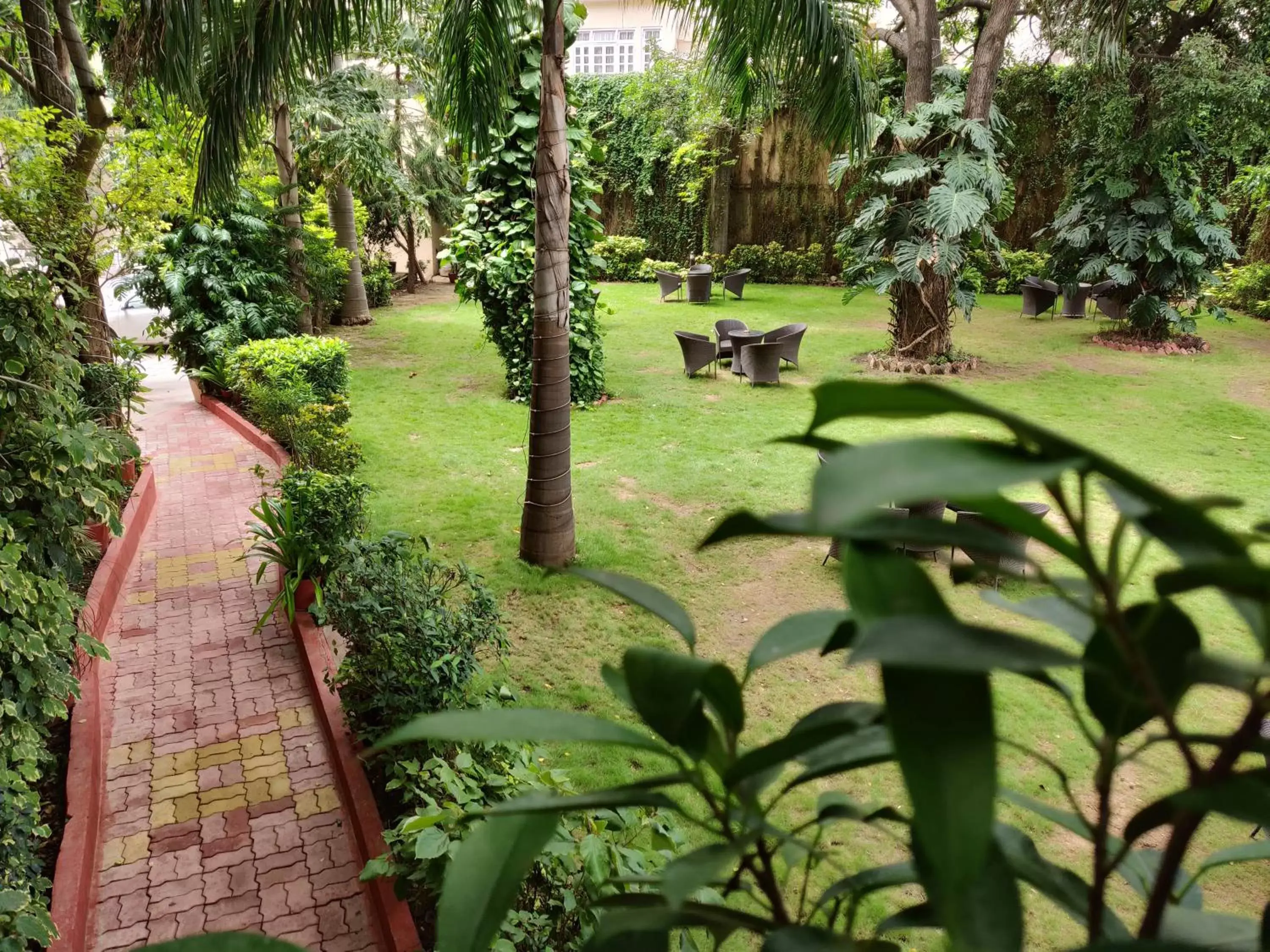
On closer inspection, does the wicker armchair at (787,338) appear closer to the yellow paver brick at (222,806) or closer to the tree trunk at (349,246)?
the tree trunk at (349,246)

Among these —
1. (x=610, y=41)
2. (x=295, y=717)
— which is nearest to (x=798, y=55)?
(x=295, y=717)

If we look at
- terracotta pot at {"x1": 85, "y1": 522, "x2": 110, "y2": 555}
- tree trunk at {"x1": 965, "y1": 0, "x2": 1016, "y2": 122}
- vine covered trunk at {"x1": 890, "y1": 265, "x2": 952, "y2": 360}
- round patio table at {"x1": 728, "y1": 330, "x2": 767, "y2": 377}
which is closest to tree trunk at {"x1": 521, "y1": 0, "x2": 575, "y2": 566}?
terracotta pot at {"x1": 85, "y1": 522, "x2": 110, "y2": 555}

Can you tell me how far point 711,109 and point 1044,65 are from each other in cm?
585

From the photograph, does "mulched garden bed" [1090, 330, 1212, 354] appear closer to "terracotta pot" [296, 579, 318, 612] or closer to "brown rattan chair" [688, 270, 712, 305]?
"brown rattan chair" [688, 270, 712, 305]

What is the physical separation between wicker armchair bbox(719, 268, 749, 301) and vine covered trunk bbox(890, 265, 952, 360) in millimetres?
5549

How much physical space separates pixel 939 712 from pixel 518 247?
28.1 feet

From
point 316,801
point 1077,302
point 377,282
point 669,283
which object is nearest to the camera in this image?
point 316,801

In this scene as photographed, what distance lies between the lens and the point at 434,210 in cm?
1845

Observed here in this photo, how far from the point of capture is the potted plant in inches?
191

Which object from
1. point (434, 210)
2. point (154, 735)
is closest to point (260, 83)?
point (154, 735)

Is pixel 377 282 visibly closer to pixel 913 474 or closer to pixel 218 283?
pixel 218 283

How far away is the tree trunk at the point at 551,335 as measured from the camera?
4848 millimetres

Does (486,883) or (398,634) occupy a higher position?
(486,883)

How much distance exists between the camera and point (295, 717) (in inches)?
164
